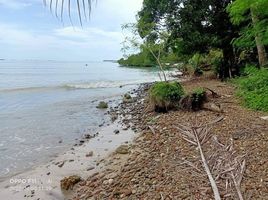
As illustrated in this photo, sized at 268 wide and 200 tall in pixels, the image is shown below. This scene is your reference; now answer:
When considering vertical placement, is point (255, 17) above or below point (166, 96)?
above

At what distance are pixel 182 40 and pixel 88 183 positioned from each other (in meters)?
15.5

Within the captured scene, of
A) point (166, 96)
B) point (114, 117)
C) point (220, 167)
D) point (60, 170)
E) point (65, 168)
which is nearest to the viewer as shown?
point (220, 167)

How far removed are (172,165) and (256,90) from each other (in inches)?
256

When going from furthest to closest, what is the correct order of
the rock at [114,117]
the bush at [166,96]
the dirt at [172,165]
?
the rock at [114,117] → the bush at [166,96] → the dirt at [172,165]

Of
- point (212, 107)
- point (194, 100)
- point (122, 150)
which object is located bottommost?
point (122, 150)

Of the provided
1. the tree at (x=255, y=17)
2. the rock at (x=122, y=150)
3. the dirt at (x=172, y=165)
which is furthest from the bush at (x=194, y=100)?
the rock at (x=122, y=150)

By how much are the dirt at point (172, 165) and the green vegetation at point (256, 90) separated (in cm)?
44

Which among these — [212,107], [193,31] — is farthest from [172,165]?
[193,31]

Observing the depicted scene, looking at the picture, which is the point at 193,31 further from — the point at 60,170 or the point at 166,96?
the point at 60,170

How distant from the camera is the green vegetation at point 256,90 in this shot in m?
10.0

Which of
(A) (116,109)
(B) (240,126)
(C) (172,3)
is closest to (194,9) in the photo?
(C) (172,3)

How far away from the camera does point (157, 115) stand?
38.0 feet

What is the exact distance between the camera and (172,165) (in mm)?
5867

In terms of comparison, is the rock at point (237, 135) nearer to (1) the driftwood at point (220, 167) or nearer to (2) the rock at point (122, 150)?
(2) the rock at point (122, 150)
